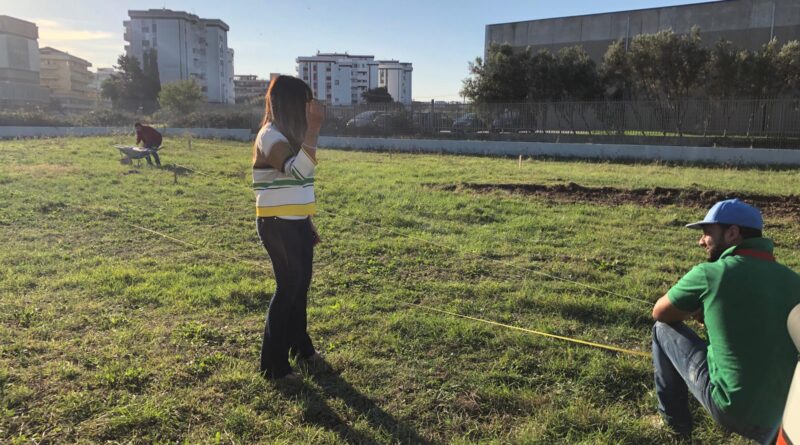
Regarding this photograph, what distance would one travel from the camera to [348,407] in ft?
9.39

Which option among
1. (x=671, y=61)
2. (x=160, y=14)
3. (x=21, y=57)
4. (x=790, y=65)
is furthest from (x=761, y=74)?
(x=21, y=57)

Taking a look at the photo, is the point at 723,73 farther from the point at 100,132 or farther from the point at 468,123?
the point at 100,132

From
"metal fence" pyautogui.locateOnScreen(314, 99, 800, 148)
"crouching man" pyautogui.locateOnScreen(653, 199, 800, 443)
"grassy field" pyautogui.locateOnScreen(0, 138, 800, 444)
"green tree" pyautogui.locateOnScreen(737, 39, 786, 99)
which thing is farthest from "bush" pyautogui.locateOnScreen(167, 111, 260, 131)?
"crouching man" pyautogui.locateOnScreen(653, 199, 800, 443)

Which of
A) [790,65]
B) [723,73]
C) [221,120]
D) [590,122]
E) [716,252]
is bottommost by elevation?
[716,252]

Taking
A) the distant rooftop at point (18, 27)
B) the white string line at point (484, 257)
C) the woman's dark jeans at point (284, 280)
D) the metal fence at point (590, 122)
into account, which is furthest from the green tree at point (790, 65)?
the distant rooftop at point (18, 27)

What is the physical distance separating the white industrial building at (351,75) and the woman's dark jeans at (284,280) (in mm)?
108632

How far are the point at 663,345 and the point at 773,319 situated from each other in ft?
2.17

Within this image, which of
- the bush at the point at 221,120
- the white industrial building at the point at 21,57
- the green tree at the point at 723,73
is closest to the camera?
the green tree at the point at 723,73

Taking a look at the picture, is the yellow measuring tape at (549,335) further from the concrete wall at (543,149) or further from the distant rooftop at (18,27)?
the distant rooftop at (18,27)

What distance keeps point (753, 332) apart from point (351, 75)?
5071 inches

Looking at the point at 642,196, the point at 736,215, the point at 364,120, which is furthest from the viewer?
the point at 364,120

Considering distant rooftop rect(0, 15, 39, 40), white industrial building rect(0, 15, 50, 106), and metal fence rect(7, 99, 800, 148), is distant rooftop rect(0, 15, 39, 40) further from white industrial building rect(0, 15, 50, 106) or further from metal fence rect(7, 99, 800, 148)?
metal fence rect(7, 99, 800, 148)

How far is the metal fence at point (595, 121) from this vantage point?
19.7 metres

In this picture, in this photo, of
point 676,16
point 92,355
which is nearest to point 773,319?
point 92,355
